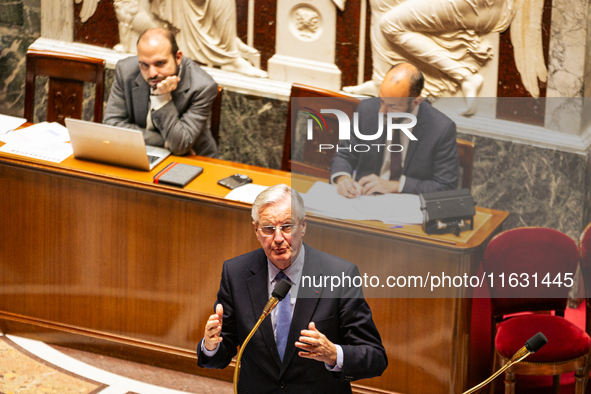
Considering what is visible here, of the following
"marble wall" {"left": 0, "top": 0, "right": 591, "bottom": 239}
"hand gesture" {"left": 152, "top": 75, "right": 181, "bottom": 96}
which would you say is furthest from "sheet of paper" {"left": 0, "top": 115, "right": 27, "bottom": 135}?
"marble wall" {"left": 0, "top": 0, "right": 591, "bottom": 239}

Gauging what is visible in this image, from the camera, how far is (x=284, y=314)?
2.37 metres

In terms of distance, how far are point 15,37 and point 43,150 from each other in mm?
1953

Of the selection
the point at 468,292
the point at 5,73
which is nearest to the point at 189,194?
the point at 468,292

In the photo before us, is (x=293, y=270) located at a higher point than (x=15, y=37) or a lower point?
lower

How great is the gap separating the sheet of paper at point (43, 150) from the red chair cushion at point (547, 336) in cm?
224

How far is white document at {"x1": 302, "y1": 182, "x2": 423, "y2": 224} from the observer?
10.0 ft

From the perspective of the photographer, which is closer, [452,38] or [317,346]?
[317,346]

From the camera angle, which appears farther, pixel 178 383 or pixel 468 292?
pixel 178 383

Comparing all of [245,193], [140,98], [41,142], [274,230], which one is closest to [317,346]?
[274,230]

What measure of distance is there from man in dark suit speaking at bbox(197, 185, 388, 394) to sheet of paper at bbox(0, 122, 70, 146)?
1.94 metres

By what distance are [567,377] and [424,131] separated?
1.52 metres

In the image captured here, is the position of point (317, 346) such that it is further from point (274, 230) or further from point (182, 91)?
point (182, 91)

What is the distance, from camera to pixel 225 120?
16.7 feet

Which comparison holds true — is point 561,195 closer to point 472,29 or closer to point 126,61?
point 472,29
